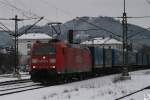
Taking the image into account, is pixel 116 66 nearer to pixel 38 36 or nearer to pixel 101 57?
pixel 101 57

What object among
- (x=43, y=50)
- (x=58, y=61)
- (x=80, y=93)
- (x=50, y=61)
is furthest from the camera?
(x=43, y=50)

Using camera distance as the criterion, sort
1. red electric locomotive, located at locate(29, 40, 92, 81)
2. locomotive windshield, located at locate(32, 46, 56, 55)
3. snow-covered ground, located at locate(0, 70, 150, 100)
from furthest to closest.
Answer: locomotive windshield, located at locate(32, 46, 56, 55) < red electric locomotive, located at locate(29, 40, 92, 81) < snow-covered ground, located at locate(0, 70, 150, 100)

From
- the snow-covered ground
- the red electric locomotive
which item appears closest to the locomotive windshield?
the red electric locomotive

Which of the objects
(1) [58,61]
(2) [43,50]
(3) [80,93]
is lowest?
(3) [80,93]

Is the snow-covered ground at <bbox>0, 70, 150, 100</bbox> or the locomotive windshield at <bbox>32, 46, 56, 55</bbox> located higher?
the locomotive windshield at <bbox>32, 46, 56, 55</bbox>

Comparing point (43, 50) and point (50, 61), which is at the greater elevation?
point (43, 50)

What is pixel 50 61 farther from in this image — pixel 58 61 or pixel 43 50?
pixel 43 50

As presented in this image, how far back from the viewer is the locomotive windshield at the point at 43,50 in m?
32.3

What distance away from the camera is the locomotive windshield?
32.3 metres

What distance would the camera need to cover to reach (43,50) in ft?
107

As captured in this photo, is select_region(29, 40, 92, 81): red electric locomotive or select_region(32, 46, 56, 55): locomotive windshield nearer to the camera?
select_region(29, 40, 92, 81): red electric locomotive

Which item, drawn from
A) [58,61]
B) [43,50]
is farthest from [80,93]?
[43,50]

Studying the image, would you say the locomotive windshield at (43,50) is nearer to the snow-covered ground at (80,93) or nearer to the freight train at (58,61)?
the freight train at (58,61)

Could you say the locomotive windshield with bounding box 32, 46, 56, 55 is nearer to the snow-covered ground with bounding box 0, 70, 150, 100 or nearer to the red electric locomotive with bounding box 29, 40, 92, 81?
the red electric locomotive with bounding box 29, 40, 92, 81
